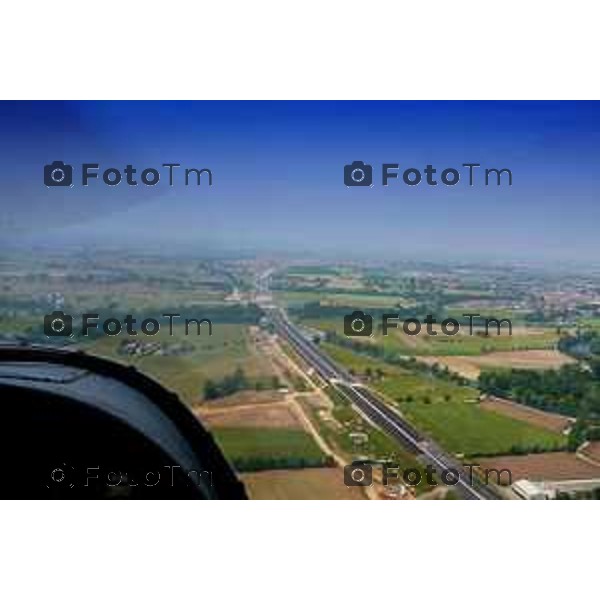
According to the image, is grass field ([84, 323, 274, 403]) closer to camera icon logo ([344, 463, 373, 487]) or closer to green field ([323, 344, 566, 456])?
green field ([323, 344, 566, 456])

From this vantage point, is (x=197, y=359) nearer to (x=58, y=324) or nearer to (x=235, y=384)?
(x=235, y=384)

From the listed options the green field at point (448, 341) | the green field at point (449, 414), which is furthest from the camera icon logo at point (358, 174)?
the green field at point (449, 414)

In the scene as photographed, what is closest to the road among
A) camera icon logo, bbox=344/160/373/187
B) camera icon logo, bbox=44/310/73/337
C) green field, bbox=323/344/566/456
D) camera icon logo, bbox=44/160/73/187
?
green field, bbox=323/344/566/456

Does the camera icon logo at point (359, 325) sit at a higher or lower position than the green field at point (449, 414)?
higher

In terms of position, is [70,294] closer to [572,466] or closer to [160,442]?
[160,442]

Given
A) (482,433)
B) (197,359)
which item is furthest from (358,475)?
(197,359)

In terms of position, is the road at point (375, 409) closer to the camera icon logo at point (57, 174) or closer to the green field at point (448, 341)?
the green field at point (448, 341)

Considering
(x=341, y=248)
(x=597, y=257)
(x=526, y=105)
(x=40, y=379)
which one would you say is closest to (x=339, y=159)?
(x=341, y=248)
